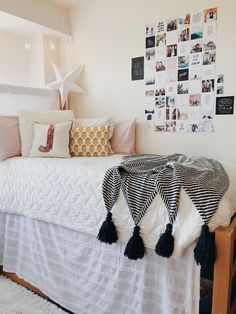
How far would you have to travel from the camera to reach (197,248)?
105cm

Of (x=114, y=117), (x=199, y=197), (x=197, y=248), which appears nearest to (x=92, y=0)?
(x=114, y=117)

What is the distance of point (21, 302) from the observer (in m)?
1.67

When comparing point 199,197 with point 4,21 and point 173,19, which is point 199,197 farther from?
point 4,21

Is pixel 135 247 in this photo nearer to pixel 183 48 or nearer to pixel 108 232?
pixel 108 232

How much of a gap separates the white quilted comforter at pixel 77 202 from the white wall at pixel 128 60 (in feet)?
1.82

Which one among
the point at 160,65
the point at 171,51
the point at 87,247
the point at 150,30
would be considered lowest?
the point at 87,247

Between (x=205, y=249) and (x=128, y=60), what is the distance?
1.93 meters

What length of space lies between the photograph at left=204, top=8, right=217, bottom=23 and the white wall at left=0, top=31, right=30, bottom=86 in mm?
1830

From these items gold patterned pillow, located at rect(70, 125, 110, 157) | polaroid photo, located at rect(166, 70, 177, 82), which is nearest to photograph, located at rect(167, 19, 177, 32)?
polaroid photo, located at rect(166, 70, 177, 82)

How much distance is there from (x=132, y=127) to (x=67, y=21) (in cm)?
141

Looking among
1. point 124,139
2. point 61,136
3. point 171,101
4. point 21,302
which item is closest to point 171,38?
point 171,101

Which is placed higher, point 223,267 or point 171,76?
point 171,76

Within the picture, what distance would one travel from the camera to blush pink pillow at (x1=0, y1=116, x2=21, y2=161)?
2008mm

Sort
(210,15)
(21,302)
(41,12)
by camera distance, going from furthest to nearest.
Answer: (41,12) < (210,15) < (21,302)
